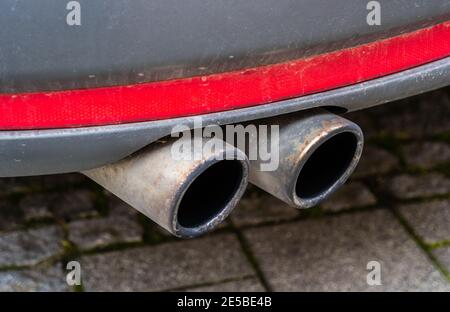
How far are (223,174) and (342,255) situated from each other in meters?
0.78

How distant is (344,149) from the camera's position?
2000 millimetres

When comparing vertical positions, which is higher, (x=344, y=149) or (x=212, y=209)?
(x=344, y=149)

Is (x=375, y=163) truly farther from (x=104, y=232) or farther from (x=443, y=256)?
(x=104, y=232)

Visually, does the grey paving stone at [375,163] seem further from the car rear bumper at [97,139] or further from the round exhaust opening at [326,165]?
the car rear bumper at [97,139]

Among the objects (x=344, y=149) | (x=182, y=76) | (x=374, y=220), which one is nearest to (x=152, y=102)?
(x=182, y=76)

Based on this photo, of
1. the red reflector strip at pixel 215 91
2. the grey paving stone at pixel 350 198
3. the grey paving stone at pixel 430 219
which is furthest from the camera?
the grey paving stone at pixel 350 198

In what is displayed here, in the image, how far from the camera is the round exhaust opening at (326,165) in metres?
1.98

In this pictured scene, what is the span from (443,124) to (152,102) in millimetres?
1669

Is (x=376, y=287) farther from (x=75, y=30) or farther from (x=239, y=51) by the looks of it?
(x=75, y=30)

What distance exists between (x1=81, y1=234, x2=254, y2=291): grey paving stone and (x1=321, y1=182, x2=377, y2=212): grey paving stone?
32cm

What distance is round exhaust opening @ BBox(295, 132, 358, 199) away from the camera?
1979 millimetres

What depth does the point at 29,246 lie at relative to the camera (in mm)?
2643

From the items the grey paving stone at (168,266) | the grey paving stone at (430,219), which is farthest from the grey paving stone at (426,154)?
the grey paving stone at (168,266)

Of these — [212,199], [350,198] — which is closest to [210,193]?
[212,199]
